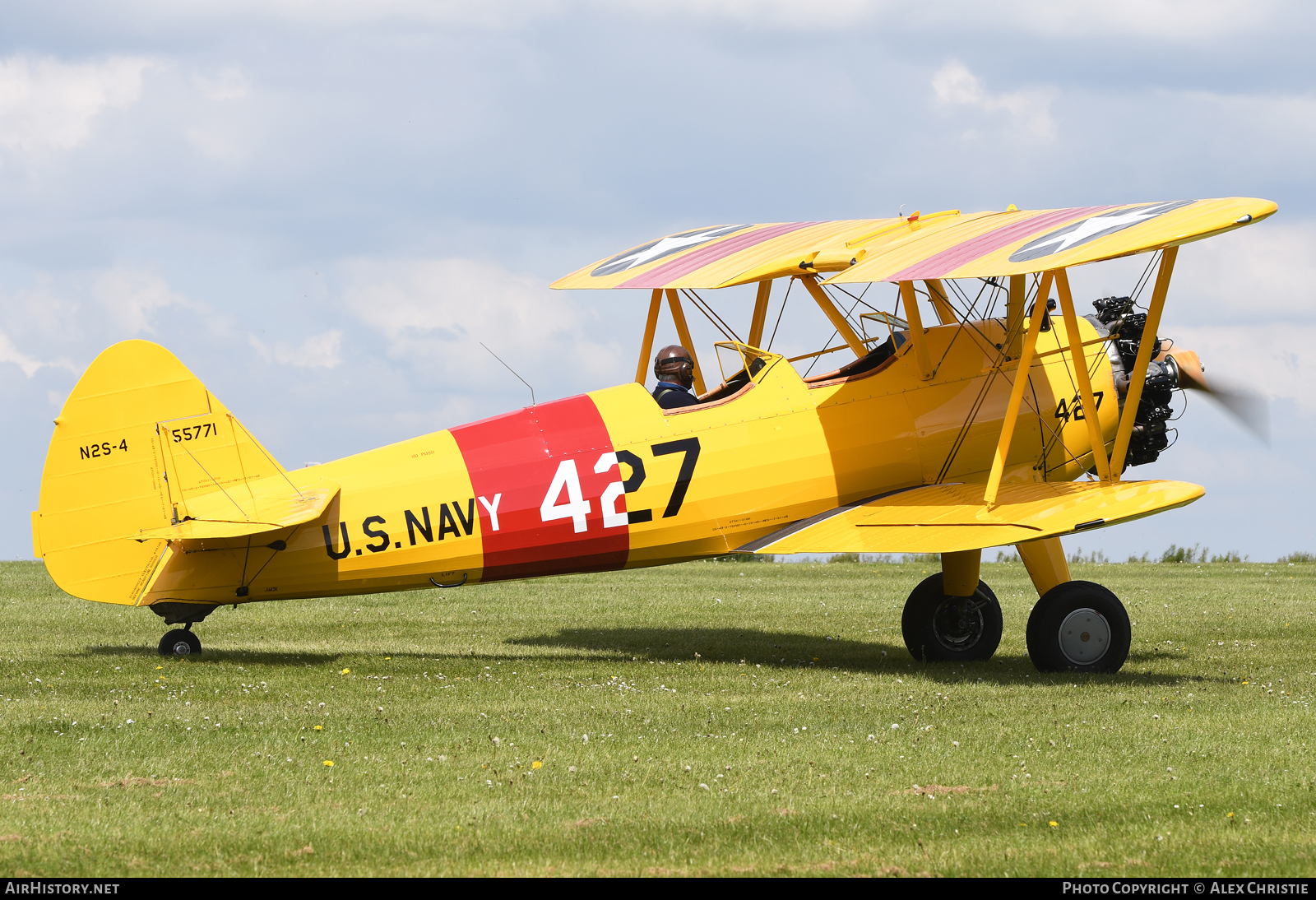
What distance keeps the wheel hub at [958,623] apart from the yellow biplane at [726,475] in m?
0.02

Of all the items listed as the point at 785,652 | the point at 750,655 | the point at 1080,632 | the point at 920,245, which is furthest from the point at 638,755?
the point at 920,245

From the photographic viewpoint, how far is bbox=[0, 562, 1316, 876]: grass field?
5.30m

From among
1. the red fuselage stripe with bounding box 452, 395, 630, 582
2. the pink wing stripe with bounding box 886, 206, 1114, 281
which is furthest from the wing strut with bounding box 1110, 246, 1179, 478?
the red fuselage stripe with bounding box 452, 395, 630, 582

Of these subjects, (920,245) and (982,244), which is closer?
(982,244)

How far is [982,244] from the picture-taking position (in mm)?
10125

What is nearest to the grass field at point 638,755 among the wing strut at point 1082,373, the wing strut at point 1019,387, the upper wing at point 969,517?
the upper wing at point 969,517

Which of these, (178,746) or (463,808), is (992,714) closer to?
(463,808)

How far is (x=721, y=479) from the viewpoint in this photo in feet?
33.8

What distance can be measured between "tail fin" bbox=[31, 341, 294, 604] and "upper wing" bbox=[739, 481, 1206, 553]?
4.35 m

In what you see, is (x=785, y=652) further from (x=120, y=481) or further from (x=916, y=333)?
(x=120, y=481)

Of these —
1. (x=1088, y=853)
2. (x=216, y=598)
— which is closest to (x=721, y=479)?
(x=216, y=598)

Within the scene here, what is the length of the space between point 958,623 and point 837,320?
292 centimetres

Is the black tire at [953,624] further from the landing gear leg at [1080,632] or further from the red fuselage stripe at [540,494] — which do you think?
the red fuselage stripe at [540,494]

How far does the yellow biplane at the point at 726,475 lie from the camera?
9.61 metres
